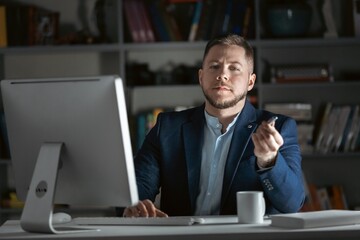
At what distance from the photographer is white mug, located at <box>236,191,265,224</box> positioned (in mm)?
2352

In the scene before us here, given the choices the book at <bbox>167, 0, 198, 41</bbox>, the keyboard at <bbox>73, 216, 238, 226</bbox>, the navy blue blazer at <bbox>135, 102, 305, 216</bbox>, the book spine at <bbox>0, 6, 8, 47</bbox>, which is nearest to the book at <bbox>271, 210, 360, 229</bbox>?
the keyboard at <bbox>73, 216, 238, 226</bbox>

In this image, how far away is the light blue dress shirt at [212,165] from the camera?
114 inches

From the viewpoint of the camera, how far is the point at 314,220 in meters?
2.20

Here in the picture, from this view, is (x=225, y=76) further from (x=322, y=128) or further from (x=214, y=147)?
(x=322, y=128)

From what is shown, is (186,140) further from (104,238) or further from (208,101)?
(104,238)

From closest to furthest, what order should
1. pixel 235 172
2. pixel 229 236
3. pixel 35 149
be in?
pixel 229 236 → pixel 35 149 → pixel 235 172

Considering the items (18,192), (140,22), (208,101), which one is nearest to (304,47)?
(140,22)

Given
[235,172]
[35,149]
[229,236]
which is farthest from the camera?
[235,172]

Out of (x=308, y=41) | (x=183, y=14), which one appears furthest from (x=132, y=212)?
(x=183, y=14)

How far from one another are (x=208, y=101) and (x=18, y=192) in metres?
0.87

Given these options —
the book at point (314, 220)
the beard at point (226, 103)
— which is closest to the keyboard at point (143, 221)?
the book at point (314, 220)

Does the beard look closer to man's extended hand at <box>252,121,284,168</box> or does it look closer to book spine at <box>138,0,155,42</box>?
man's extended hand at <box>252,121,284,168</box>

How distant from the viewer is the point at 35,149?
2.36 metres

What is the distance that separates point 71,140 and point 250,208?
570 mm
